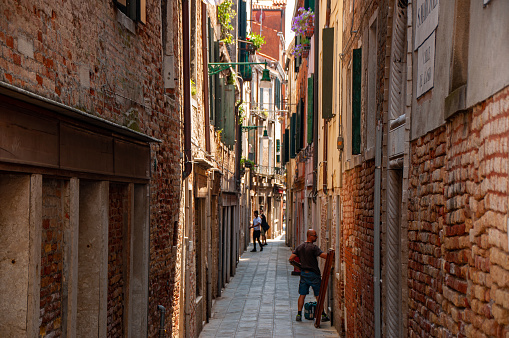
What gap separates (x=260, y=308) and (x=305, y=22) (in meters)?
9.80

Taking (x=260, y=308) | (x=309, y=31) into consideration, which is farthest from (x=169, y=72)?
(x=309, y=31)

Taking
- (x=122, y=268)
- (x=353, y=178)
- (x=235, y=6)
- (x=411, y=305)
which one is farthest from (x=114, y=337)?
(x=235, y=6)

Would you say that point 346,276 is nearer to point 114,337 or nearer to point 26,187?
point 114,337

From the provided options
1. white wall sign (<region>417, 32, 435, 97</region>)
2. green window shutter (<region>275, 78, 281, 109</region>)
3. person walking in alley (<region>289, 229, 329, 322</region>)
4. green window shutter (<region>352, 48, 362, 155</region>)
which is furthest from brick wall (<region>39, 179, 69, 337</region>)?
green window shutter (<region>275, 78, 281, 109</region>)

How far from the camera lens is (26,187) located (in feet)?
14.5

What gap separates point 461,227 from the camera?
4.41 m

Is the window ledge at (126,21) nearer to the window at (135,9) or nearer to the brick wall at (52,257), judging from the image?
the window at (135,9)

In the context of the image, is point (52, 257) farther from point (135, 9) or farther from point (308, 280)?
point (308, 280)

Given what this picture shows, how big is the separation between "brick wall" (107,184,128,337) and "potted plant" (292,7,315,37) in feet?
48.1

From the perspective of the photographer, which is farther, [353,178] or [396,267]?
[353,178]

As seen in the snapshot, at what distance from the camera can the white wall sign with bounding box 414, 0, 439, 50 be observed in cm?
532

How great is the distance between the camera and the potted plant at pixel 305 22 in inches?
838

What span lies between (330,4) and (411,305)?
10.8 metres

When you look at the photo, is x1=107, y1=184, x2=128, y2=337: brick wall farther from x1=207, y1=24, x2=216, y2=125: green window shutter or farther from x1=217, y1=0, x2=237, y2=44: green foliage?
x1=217, y1=0, x2=237, y2=44: green foliage
